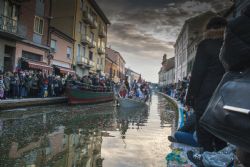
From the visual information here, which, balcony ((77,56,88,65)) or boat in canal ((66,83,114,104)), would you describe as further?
balcony ((77,56,88,65))

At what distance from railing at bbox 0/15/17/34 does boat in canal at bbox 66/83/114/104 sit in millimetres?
6875

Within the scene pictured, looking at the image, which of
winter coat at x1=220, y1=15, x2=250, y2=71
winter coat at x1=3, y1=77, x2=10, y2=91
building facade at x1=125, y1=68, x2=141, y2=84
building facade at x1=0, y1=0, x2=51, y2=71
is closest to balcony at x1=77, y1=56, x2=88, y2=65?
building facade at x1=125, y1=68, x2=141, y2=84

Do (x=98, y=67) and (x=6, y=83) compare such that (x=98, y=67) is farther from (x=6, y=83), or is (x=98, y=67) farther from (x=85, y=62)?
(x=6, y=83)

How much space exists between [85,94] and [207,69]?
1840 centimetres

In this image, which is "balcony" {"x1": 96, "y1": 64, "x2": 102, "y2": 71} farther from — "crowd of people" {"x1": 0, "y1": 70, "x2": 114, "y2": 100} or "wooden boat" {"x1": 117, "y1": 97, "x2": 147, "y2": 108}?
"wooden boat" {"x1": 117, "y1": 97, "x2": 147, "y2": 108}

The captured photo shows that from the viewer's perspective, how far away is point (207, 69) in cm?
522

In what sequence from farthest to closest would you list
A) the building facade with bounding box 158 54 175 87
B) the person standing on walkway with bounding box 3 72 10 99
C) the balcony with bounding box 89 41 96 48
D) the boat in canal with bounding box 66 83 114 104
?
the building facade with bounding box 158 54 175 87 → the balcony with bounding box 89 41 96 48 → the boat in canal with bounding box 66 83 114 104 → the person standing on walkway with bounding box 3 72 10 99

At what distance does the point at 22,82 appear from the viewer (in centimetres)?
2073

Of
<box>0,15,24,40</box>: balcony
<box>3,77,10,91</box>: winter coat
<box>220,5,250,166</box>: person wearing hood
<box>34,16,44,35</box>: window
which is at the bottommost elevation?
<box>220,5,250,166</box>: person wearing hood

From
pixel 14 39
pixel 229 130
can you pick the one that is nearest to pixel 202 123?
pixel 229 130

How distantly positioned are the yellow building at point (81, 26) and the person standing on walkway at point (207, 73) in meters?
33.6

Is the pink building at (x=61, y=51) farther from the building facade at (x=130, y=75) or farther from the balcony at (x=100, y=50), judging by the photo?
the balcony at (x=100, y=50)

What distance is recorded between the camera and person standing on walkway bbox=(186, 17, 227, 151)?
5.15 meters

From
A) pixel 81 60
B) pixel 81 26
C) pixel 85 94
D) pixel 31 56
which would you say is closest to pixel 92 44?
pixel 81 26
